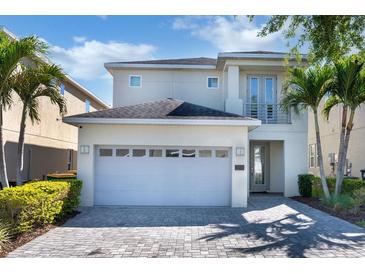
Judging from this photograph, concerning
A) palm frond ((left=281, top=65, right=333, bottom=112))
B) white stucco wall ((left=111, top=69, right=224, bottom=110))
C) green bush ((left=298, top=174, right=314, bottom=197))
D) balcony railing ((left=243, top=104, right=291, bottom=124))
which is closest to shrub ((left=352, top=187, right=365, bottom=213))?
green bush ((left=298, top=174, right=314, bottom=197))

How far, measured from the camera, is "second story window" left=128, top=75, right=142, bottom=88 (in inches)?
715

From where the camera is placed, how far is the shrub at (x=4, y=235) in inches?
262

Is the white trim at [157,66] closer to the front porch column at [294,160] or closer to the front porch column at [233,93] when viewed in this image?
the front porch column at [233,93]

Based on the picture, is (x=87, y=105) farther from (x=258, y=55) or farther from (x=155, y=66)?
(x=258, y=55)

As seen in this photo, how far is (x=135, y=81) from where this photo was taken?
18188 mm

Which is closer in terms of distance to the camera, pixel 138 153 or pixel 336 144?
pixel 138 153

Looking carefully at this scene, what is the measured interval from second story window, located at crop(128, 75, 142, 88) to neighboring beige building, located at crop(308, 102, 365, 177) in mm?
9730

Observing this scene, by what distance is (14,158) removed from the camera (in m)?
14.2

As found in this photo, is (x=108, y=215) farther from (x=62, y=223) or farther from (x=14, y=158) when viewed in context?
(x=14, y=158)

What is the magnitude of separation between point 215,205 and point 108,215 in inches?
163

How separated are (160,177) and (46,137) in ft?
28.1

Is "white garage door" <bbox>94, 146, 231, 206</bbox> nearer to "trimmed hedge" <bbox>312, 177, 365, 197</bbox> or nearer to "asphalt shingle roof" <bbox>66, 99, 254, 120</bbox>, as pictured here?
"asphalt shingle roof" <bbox>66, 99, 254, 120</bbox>

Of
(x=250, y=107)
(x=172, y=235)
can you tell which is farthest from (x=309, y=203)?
(x=172, y=235)

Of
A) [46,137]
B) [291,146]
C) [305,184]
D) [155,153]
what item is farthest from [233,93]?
[46,137]
